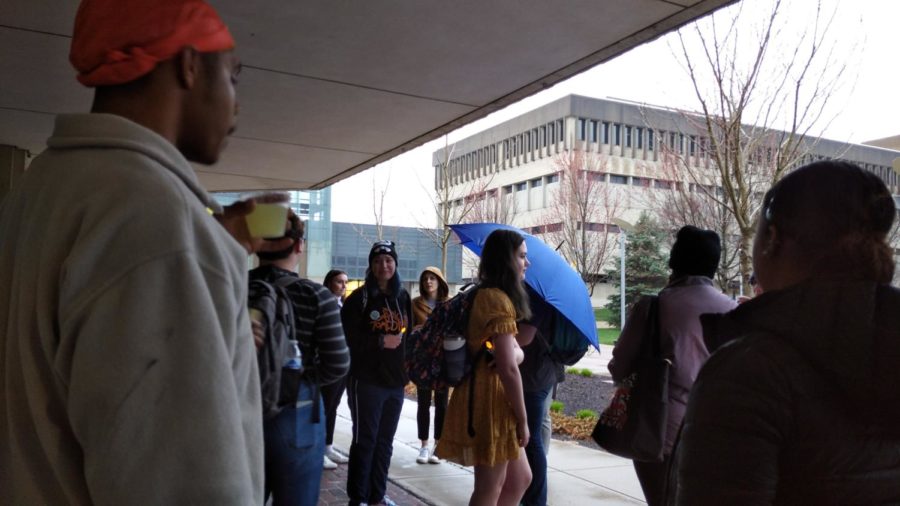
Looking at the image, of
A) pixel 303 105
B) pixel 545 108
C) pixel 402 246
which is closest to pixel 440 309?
pixel 303 105

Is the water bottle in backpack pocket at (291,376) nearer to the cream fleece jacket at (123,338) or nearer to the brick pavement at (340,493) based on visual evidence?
the cream fleece jacket at (123,338)

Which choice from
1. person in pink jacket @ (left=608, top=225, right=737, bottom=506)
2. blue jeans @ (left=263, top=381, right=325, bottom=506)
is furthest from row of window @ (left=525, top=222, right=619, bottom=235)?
blue jeans @ (left=263, top=381, right=325, bottom=506)

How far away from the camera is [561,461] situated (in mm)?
7699

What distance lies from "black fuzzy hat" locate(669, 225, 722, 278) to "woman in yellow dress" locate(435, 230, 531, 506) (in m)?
0.98

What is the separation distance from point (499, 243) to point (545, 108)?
43.8m

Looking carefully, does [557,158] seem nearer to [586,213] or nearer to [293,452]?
[586,213]

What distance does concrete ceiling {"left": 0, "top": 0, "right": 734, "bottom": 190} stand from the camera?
3992 mm

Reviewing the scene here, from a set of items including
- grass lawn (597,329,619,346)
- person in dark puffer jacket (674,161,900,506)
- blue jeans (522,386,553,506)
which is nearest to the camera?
person in dark puffer jacket (674,161,900,506)

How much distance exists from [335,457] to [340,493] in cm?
141

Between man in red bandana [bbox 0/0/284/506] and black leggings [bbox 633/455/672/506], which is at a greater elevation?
man in red bandana [bbox 0/0/284/506]

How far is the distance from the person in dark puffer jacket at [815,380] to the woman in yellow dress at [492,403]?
2597mm

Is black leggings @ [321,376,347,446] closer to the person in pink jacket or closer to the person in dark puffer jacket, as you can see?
the person in pink jacket

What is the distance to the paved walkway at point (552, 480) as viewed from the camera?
6145 mm

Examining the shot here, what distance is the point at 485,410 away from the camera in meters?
4.16
